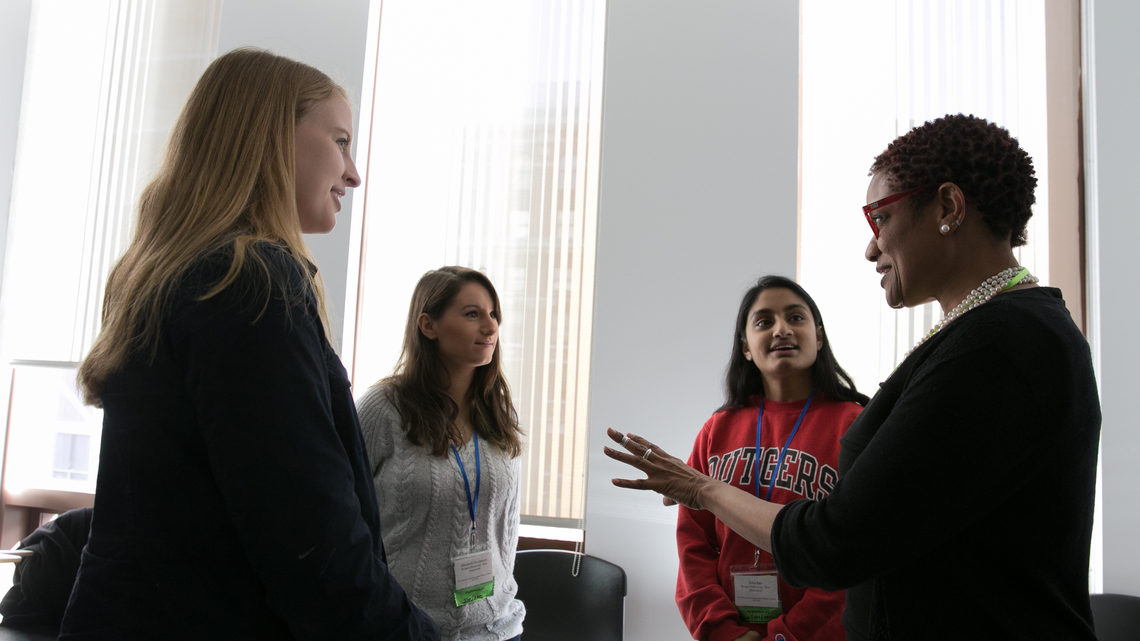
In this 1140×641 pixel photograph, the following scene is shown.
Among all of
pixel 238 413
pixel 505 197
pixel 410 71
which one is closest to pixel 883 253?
pixel 238 413

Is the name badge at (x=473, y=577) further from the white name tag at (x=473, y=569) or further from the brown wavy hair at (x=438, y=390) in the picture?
the brown wavy hair at (x=438, y=390)

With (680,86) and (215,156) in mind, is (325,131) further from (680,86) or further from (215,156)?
(680,86)

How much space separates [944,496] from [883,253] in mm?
528

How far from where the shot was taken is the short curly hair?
50.1 inches

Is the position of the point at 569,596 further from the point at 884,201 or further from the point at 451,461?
the point at 884,201

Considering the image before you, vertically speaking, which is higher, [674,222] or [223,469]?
[674,222]

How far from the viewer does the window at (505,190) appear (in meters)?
3.59

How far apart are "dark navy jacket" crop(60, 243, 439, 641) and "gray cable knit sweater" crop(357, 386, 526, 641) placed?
1096 mm

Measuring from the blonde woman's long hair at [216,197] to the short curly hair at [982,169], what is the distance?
104 centimetres

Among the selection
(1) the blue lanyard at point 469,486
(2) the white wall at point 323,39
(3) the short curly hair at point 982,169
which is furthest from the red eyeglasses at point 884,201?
(2) the white wall at point 323,39

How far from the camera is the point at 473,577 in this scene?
205 centimetres

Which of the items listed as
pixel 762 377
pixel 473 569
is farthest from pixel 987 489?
pixel 762 377

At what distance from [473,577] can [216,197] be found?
135 cm

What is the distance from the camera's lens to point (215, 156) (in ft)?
3.61
